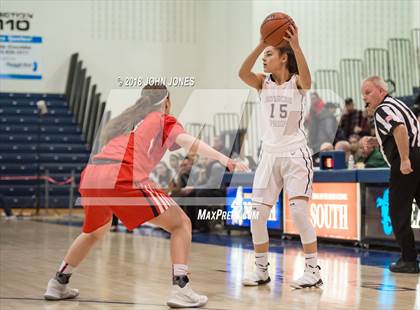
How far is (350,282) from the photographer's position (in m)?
7.51

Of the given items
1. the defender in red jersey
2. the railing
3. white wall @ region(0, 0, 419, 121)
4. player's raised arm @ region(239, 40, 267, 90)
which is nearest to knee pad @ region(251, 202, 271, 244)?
player's raised arm @ region(239, 40, 267, 90)

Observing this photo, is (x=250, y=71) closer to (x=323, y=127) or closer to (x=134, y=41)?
(x=323, y=127)

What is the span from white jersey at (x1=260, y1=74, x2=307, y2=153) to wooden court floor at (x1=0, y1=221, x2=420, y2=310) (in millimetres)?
1195

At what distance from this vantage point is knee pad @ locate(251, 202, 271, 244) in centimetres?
701

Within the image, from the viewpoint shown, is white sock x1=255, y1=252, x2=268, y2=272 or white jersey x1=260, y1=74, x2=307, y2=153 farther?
white sock x1=255, y1=252, x2=268, y2=272

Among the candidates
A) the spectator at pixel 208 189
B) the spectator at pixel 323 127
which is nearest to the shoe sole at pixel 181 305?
the spectator at pixel 208 189

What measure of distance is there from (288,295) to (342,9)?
16.2 m

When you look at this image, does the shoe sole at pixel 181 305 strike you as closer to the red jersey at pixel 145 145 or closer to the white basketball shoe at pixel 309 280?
the red jersey at pixel 145 145

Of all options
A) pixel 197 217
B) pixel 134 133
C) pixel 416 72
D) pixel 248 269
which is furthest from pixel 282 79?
pixel 416 72

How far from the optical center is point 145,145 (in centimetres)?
593

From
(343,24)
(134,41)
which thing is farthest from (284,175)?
(134,41)

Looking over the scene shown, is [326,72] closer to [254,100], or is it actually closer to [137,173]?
[254,100]

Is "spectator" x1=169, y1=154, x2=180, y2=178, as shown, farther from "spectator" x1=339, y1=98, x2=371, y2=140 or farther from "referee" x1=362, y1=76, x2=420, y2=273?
"referee" x1=362, y1=76, x2=420, y2=273

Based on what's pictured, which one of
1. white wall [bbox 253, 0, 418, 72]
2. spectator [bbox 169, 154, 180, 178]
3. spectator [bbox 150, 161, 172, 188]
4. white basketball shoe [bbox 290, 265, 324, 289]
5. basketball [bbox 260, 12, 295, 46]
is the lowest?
white basketball shoe [bbox 290, 265, 324, 289]
